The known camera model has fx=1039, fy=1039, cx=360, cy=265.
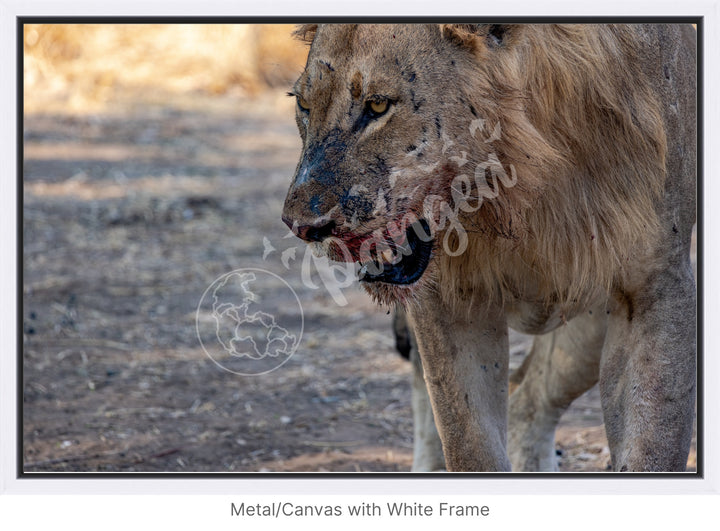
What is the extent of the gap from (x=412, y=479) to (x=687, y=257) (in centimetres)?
101

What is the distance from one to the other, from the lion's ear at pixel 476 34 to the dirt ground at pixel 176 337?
6.70 ft

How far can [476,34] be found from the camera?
7.73ft

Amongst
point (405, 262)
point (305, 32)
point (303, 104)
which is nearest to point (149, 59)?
point (305, 32)

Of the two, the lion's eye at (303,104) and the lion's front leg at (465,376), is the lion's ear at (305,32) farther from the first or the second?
the lion's front leg at (465,376)

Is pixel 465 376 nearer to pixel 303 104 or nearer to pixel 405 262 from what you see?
pixel 405 262

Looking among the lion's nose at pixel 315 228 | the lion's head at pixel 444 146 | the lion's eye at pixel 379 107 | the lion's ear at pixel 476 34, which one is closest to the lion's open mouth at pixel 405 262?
the lion's head at pixel 444 146

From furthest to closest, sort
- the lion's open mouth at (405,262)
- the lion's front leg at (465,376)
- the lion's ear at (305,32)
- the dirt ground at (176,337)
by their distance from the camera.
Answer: the dirt ground at (176,337) → the lion's front leg at (465,376) → the lion's ear at (305,32) → the lion's open mouth at (405,262)

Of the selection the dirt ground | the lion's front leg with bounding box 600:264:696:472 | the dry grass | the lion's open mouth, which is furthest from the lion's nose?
the dry grass

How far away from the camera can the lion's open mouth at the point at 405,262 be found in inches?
98.4

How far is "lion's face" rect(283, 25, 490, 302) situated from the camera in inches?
92.5

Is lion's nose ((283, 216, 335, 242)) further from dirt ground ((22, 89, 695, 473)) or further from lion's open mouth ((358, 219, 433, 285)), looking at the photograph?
dirt ground ((22, 89, 695, 473))

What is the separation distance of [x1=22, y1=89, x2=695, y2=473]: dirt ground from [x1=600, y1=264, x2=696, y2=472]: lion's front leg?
1.31 meters

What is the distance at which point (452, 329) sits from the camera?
2.93 metres

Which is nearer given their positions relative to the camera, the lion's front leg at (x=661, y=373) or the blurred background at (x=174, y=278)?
the lion's front leg at (x=661, y=373)
